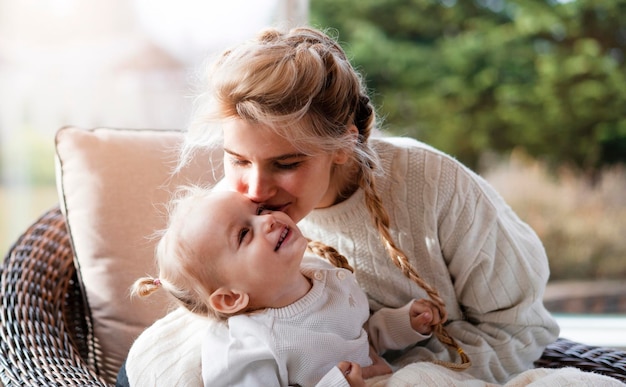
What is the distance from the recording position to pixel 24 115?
2.54 metres

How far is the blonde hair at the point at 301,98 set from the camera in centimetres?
135

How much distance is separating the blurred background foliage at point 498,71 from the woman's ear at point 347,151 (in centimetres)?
207

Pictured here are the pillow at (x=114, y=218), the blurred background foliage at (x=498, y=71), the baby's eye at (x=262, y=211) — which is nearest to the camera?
the baby's eye at (x=262, y=211)

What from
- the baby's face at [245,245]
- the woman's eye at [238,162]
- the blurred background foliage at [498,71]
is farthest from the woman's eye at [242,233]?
the blurred background foliage at [498,71]

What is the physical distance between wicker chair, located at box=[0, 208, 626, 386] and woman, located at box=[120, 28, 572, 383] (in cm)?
13

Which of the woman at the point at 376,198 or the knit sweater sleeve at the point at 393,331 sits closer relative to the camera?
the woman at the point at 376,198

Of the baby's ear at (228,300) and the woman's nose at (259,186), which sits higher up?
the woman's nose at (259,186)

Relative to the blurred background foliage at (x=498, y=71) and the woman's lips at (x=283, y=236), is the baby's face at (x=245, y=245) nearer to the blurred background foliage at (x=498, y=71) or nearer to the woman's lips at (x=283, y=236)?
the woman's lips at (x=283, y=236)

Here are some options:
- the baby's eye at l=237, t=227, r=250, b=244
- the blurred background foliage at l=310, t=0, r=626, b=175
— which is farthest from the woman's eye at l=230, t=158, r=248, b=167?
the blurred background foliage at l=310, t=0, r=626, b=175

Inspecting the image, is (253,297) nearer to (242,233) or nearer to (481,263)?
(242,233)

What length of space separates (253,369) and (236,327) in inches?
3.1

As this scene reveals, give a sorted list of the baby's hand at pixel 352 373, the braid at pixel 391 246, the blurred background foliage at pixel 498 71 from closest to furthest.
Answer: the baby's hand at pixel 352 373
the braid at pixel 391 246
the blurred background foliage at pixel 498 71

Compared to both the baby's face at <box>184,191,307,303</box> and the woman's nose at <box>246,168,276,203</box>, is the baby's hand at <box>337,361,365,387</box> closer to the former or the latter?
the baby's face at <box>184,191,307,303</box>

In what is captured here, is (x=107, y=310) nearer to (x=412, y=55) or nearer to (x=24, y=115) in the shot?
(x=24, y=115)
